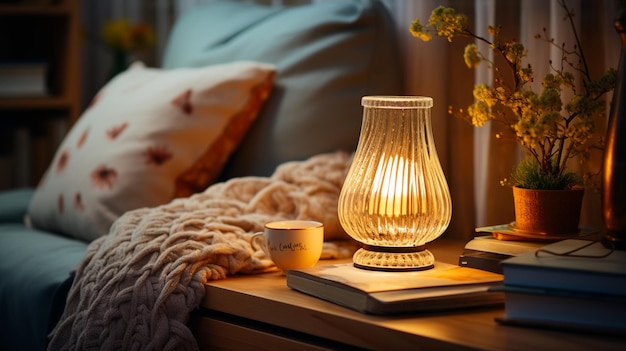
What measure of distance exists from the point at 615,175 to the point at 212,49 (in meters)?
1.01

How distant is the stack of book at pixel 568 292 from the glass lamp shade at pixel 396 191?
20 centimetres

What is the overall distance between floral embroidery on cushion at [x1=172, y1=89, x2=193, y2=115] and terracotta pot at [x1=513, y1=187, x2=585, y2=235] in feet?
2.24

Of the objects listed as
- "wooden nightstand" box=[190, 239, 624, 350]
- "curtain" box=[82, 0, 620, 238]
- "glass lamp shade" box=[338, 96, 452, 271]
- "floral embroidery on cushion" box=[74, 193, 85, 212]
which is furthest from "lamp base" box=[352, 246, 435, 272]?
"floral embroidery on cushion" box=[74, 193, 85, 212]

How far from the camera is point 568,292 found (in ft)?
3.13

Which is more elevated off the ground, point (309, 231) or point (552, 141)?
point (552, 141)

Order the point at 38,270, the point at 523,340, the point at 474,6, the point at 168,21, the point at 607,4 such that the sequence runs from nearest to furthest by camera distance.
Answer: the point at 523,340 → the point at 607,4 → the point at 38,270 → the point at 474,6 → the point at 168,21

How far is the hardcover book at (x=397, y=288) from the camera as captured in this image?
102 cm

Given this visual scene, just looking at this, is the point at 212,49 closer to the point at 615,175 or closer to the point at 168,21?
the point at 168,21

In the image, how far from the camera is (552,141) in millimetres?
1200

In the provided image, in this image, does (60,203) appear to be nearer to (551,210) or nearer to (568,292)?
(551,210)

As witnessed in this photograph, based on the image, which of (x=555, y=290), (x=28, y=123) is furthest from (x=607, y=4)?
(x=28, y=123)

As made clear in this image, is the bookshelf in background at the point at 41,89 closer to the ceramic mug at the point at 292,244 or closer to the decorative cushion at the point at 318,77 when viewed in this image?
the decorative cushion at the point at 318,77

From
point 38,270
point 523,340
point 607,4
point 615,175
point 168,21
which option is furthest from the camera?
point 168,21

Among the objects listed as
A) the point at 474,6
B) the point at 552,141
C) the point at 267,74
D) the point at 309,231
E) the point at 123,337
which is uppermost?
the point at 474,6
